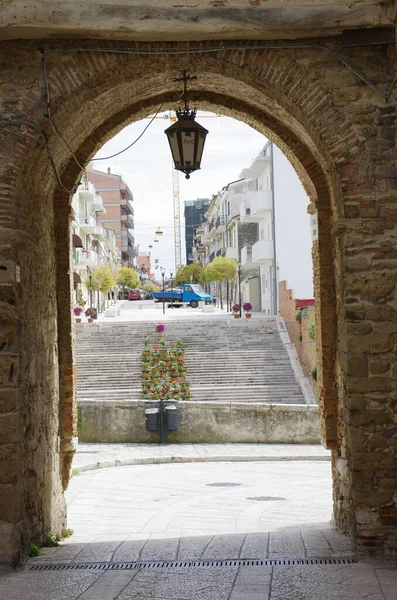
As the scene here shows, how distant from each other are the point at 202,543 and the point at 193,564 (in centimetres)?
97

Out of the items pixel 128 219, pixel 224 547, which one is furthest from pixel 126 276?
pixel 224 547

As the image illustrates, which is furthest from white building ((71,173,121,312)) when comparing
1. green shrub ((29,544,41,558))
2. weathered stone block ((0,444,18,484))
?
weathered stone block ((0,444,18,484))

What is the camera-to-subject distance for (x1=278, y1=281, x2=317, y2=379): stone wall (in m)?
26.7

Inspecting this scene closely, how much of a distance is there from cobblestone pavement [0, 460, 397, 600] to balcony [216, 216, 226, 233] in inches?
2094

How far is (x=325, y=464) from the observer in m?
17.2

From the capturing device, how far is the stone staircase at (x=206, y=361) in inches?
1004

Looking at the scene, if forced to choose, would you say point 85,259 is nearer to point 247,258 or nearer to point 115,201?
point 247,258

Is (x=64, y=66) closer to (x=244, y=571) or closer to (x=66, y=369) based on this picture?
(x=66, y=369)

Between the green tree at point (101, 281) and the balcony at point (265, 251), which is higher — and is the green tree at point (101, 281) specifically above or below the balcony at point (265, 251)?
below

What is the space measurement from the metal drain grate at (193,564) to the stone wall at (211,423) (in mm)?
11790

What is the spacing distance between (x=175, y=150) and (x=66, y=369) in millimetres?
2694

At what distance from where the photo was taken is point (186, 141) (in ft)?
29.1

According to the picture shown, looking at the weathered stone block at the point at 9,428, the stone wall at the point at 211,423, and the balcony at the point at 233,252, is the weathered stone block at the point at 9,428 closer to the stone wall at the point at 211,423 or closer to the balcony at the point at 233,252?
the stone wall at the point at 211,423

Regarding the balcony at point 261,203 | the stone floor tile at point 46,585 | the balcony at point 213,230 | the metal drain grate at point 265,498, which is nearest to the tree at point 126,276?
the balcony at point 213,230
